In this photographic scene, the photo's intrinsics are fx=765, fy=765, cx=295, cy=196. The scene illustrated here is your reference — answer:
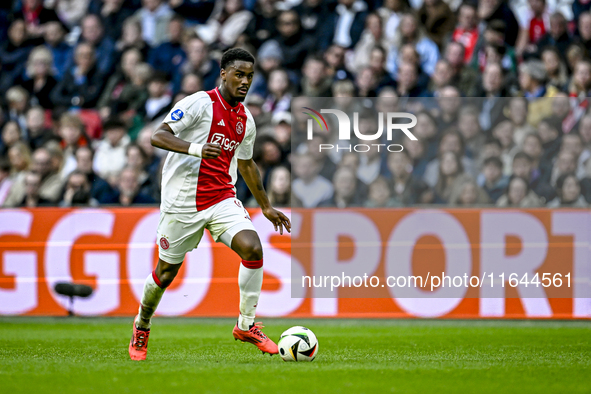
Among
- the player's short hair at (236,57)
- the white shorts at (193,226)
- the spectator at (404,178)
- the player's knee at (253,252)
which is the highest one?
the player's short hair at (236,57)

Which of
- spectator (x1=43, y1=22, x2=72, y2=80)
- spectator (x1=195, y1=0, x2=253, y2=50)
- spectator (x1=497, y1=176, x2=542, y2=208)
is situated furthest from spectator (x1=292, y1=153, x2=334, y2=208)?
spectator (x1=43, y1=22, x2=72, y2=80)

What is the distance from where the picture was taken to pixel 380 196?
10.1 metres

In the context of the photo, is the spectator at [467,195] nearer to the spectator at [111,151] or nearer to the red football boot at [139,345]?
the spectator at [111,151]

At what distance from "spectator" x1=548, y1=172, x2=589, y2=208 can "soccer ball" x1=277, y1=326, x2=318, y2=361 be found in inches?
205

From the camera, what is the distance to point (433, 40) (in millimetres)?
11922

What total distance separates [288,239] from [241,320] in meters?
4.07

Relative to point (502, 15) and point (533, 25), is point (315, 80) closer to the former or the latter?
point (502, 15)

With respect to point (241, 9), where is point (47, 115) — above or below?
below

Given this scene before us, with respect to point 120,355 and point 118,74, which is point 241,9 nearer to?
point 118,74

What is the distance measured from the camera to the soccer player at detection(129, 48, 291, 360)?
6.02 meters

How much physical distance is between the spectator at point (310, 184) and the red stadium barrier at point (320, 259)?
0.19m

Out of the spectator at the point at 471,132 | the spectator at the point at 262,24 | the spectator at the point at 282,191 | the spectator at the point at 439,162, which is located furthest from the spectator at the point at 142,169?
the spectator at the point at 471,132

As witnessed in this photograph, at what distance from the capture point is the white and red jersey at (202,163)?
6098 mm

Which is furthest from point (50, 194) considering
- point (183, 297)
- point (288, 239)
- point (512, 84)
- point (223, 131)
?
point (512, 84)
